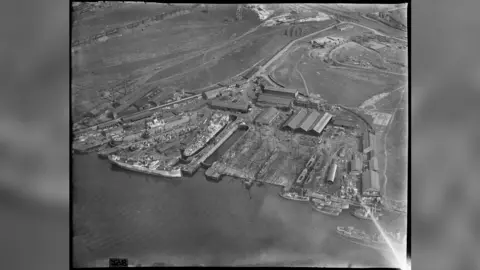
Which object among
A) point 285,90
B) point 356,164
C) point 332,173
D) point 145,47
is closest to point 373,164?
point 356,164

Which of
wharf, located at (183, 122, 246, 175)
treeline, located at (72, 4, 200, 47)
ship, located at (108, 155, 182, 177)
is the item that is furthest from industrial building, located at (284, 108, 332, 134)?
treeline, located at (72, 4, 200, 47)

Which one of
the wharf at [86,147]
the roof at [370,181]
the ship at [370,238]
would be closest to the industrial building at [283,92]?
the roof at [370,181]

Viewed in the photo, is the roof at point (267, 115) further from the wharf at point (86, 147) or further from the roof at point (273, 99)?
the wharf at point (86, 147)

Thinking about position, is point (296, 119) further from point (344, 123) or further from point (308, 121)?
point (344, 123)

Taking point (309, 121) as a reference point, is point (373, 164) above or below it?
below

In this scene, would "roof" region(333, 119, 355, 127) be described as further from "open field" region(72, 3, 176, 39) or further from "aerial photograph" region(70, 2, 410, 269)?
"open field" region(72, 3, 176, 39)
